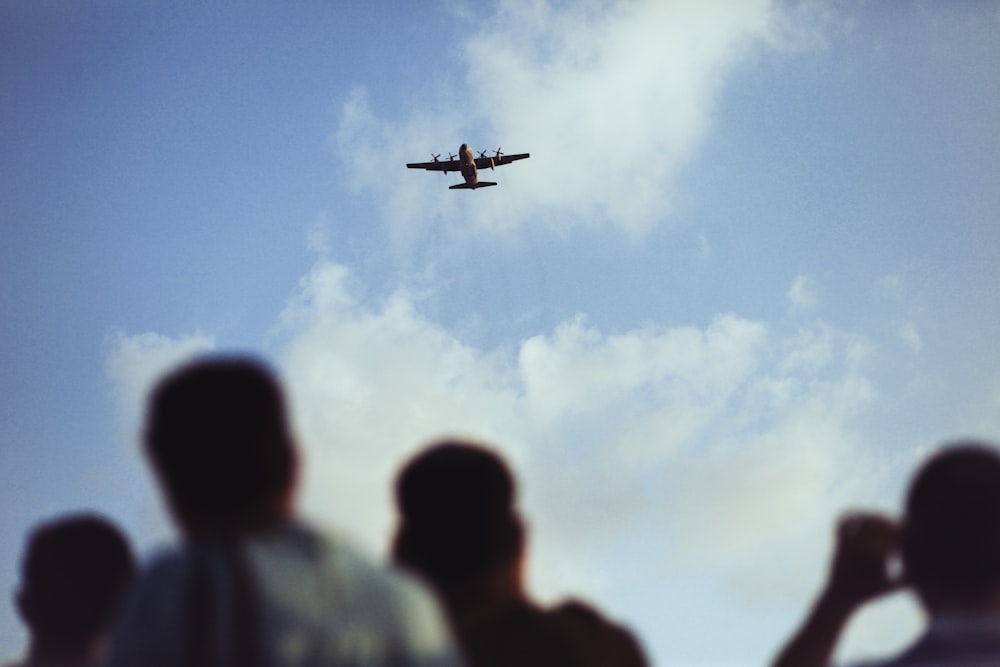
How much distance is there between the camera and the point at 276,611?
2.82 metres

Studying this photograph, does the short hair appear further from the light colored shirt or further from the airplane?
the airplane

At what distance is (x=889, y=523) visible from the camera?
400 cm

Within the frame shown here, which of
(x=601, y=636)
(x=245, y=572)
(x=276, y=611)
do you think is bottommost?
(x=601, y=636)

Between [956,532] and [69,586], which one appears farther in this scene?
[69,586]

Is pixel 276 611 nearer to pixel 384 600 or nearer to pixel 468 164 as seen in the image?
pixel 384 600

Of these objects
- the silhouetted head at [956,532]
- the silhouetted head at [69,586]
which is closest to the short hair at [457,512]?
the silhouetted head at [69,586]

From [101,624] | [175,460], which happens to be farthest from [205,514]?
[101,624]

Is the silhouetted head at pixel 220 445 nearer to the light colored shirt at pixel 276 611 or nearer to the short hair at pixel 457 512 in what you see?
the light colored shirt at pixel 276 611

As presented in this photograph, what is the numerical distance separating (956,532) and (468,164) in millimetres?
52926

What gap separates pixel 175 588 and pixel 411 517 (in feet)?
3.59

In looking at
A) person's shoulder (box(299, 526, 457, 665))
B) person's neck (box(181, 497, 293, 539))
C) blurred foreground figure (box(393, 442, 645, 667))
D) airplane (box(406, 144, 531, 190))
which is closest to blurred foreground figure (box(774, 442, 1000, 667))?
blurred foreground figure (box(393, 442, 645, 667))

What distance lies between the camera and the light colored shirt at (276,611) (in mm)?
2775

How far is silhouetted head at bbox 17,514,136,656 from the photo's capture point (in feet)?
13.7

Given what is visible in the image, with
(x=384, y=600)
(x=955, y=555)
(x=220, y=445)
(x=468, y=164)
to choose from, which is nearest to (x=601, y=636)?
(x=384, y=600)
